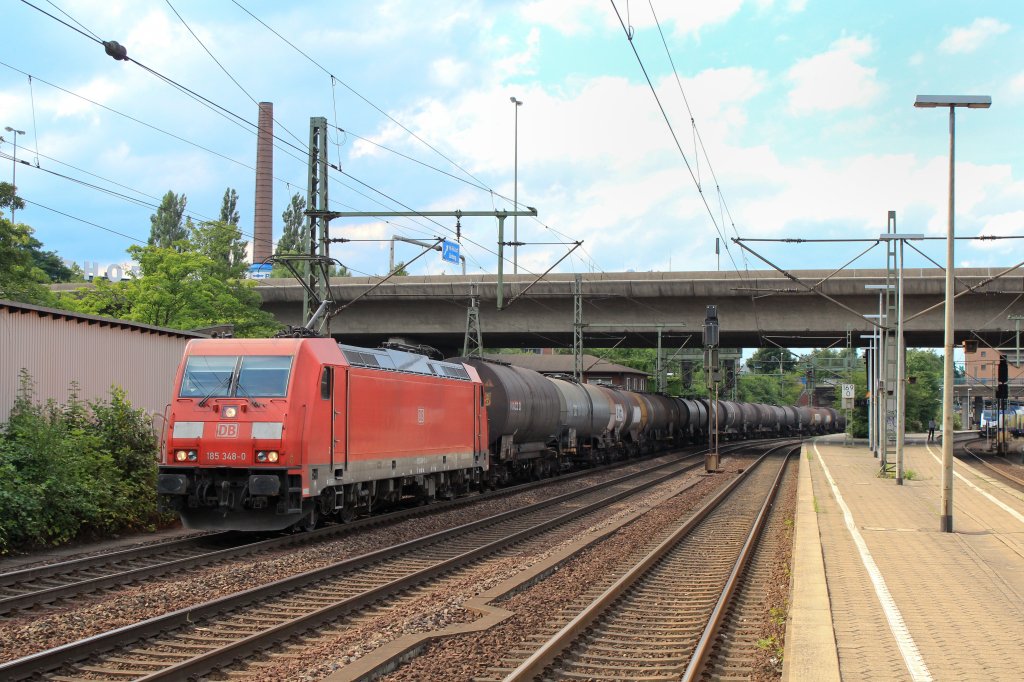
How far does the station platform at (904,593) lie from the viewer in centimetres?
783

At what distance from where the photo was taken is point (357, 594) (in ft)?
35.8

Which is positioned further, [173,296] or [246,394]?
[173,296]

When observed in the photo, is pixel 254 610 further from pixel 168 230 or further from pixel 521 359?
pixel 168 230

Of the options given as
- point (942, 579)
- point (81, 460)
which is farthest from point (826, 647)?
point (81, 460)

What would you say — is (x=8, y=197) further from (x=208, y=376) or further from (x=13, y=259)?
(x=208, y=376)

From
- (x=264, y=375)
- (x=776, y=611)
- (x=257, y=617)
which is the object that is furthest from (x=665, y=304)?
(x=257, y=617)

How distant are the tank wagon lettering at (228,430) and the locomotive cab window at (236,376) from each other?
47cm

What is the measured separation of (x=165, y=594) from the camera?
1071 centimetres

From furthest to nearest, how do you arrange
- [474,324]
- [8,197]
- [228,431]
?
1. [474,324]
2. [8,197]
3. [228,431]

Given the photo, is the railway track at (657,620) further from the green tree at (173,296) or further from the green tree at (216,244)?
the green tree at (216,244)

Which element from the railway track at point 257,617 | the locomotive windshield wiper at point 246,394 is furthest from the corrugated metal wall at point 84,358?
the railway track at point 257,617

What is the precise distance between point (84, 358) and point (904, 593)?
14.1 m

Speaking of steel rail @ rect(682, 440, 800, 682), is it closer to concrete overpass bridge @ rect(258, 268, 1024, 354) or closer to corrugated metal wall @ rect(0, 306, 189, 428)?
corrugated metal wall @ rect(0, 306, 189, 428)

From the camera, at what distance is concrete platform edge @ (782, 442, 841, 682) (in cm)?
758
